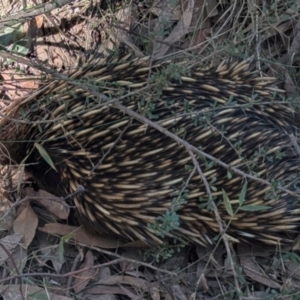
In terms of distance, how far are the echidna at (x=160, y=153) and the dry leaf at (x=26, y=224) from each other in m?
0.22

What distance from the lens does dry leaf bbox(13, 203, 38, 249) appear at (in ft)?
7.68

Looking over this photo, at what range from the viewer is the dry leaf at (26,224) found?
234 centimetres

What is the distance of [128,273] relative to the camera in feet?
7.55

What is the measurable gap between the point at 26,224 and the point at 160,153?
622 mm

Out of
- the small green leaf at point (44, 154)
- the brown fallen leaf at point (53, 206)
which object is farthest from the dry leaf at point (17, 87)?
the small green leaf at point (44, 154)

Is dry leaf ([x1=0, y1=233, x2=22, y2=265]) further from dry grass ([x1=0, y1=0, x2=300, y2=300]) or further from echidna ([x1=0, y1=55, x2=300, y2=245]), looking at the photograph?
echidna ([x1=0, y1=55, x2=300, y2=245])

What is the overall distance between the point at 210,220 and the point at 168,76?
587 millimetres

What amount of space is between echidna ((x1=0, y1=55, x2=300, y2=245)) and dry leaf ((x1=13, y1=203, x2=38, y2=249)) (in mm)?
221

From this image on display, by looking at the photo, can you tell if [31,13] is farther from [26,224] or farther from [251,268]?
[251,268]

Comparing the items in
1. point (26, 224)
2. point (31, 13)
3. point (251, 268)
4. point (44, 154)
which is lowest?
point (251, 268)

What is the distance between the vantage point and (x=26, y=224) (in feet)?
7.78

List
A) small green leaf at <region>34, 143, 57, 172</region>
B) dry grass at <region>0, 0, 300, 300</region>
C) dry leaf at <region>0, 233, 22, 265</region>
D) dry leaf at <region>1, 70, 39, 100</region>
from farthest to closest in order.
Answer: dry leaf at <region>1, 70, 39, 100</region> < dry leaf at <region>0, 233, 22, 265</region> < dry grass at <region>0, 0, 300, 300</region> < small green leaf at <region>34, 143, 57, 172</region>

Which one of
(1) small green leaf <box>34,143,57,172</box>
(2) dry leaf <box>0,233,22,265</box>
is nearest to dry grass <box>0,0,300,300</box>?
(2) dry leaf <box>0,233,22,265</box>

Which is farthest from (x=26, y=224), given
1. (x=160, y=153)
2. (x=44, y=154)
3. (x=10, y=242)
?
(x=160, y=153)
